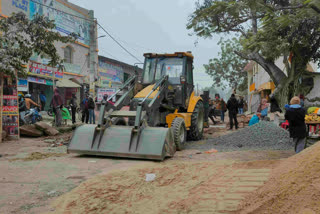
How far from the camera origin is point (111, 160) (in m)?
7.42

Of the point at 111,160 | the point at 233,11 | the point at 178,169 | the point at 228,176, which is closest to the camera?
the point at 228,176

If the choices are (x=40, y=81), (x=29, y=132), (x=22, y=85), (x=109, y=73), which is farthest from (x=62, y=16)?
(x=29, y=132)

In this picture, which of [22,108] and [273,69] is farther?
[273,69]

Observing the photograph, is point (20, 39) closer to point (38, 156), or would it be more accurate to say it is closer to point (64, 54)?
point (38, 156)

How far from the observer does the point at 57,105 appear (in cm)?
1398

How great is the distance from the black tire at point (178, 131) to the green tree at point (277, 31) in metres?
2.41

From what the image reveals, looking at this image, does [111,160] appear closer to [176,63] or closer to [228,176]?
[228,176]

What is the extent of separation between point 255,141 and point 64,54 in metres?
18.6

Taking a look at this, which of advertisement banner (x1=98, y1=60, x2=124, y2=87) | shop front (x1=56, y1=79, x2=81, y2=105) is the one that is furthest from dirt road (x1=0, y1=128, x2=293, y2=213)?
advertisement banner (x1=98, y1=60, x2=124, y2=87)

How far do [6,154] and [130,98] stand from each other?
12.0ft

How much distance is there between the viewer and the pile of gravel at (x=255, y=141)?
9.66m

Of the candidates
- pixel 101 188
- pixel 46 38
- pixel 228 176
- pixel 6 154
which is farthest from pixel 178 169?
pixel 46 38

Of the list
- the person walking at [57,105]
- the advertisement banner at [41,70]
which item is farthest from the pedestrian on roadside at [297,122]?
the advertisement banner at [41,70]

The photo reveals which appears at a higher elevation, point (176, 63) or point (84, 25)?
point (84, 25)
